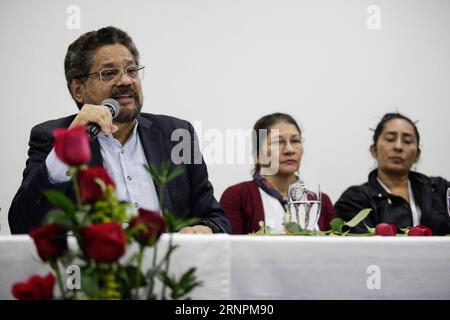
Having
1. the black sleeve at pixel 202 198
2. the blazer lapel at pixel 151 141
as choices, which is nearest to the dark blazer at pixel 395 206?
the black sleeve at pixel 202 198

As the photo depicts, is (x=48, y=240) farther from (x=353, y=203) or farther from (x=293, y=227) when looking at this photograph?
(x=353, y=203)

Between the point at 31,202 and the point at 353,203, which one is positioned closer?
the point at 31,202

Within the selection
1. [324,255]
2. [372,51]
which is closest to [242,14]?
[372,51]

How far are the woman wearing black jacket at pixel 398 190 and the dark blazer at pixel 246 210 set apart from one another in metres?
0.06

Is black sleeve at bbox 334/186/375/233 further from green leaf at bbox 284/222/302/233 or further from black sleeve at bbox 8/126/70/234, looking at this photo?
black sleeve at bbox 8/126/70/234

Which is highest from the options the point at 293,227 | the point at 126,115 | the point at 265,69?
the point at 265,69

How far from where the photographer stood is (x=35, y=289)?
0.60m

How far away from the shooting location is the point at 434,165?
3.10 metres

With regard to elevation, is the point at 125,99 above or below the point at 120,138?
above

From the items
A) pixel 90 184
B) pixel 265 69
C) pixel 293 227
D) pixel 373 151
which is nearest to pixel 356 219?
pixel 293 227

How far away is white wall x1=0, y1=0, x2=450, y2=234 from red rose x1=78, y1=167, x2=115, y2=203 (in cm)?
232

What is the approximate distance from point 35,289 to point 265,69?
8.28 ft

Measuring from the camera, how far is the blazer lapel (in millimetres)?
1868
